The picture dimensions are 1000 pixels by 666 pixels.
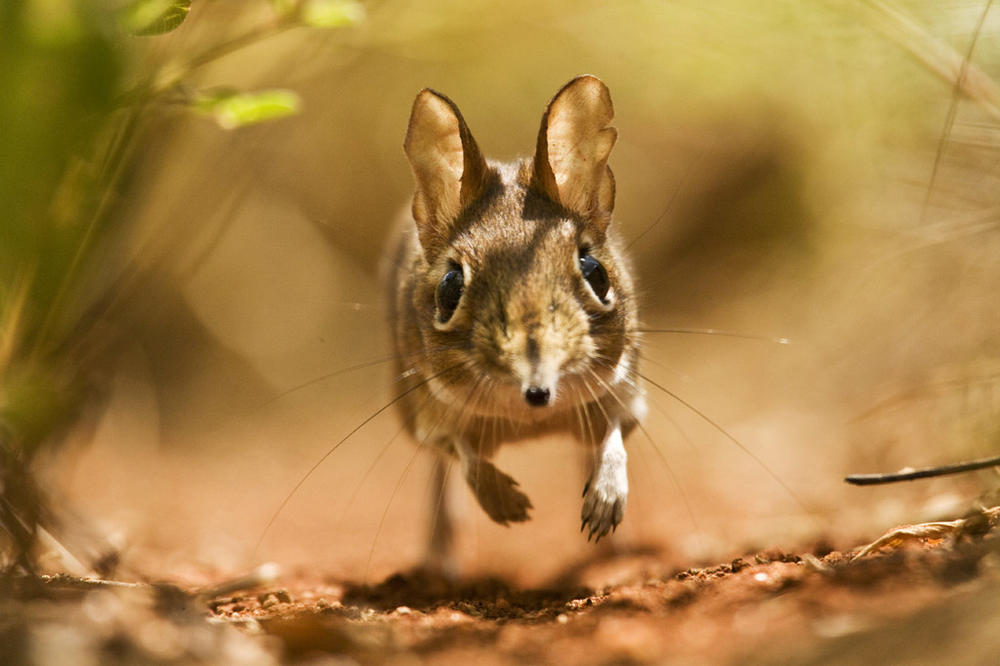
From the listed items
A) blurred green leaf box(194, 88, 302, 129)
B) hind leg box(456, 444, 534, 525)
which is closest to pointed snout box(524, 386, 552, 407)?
hind leg box(456, 444, 534, 525)

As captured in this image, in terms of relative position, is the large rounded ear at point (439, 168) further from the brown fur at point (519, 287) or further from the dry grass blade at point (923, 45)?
the dry grass blade at point (923, 45)

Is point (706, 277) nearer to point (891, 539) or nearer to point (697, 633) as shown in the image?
point (891, 539)

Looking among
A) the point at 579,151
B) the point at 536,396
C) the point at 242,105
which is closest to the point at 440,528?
the point at 579,151

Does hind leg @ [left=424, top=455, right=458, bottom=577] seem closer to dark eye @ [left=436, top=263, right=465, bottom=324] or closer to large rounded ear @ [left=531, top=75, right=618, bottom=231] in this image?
dark eye @ [left=436, top=263, right=465, bottom=324]

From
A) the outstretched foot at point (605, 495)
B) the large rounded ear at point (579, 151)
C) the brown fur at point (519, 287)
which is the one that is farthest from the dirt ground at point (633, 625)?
the large rounded ear at point (579, 151)

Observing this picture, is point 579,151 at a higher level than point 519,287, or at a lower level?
higher

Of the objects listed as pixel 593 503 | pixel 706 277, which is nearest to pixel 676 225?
pixel 706 277

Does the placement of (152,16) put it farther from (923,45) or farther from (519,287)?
(923,45)

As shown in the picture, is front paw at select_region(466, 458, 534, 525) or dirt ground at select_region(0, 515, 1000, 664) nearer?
dirt ground at select_region(0, 515, 1000, 664)
